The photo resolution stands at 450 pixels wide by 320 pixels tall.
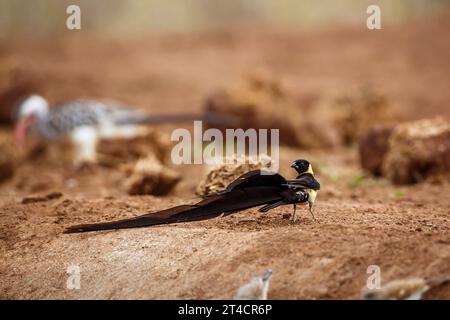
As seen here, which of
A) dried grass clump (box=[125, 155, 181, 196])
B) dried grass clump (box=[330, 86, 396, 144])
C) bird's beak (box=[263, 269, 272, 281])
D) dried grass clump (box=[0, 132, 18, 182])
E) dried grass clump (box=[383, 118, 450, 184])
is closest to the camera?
bird's beak (box=[263, 269, 272, 281])

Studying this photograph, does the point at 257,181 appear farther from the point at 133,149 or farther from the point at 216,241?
the point at 133,149

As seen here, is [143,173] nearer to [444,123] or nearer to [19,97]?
[444,123]

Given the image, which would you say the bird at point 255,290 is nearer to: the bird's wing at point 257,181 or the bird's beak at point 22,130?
the bird's wing at point 257,181

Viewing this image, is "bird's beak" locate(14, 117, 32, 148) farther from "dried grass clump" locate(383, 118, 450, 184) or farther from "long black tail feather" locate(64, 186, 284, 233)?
"long black tail feather" locate(64, 186, 284, 233)

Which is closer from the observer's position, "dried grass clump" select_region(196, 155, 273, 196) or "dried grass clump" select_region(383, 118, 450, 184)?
"dried grass clump" select_region(196, 155, 273, 196)

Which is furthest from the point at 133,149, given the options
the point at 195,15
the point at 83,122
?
the point at 195,15

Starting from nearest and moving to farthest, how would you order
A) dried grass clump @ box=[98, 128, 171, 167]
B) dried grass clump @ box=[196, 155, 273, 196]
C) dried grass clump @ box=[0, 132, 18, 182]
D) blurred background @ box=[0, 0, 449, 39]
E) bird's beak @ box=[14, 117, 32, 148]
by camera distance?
1. dried grass clump @ box=[196, 155, 273, 196]
2. dried grass clump @ box=[0, 132, 18, 182]
3. dried grass clump @ box=[98, 128, 171, 167]
4. bird's beak @ box=[14, 117, 32, 148]
5. blurred background @ box=[0, 0, 449, 39]

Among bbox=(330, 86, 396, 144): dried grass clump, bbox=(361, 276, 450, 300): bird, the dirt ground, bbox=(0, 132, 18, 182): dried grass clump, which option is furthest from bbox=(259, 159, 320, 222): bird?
bbox=(330, 86, 396, 144): dried grass clump
